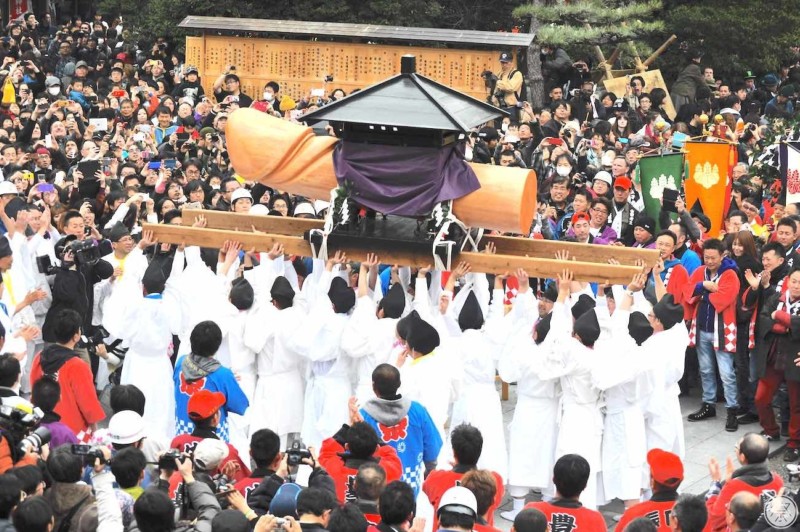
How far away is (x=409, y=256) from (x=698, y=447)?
143 inches

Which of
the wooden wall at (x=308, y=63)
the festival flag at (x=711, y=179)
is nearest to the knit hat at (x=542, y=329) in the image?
the festival flag at (x=711, y=179)

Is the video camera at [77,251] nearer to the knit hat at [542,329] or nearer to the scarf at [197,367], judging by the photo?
the scarf at [197,367]

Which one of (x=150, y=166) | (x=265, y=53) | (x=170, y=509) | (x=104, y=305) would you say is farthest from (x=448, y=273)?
(x=265, y=53)

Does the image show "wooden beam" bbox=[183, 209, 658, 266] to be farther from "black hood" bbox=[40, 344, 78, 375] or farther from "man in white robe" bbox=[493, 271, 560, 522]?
"black hood" bbox=[40, 344, 78, 375]

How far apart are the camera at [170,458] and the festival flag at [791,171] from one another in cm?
849

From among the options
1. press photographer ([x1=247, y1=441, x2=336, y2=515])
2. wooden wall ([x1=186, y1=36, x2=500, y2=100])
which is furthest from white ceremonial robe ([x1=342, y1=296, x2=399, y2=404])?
wooden wall ([x1=186, y1=36, x2=500, y2=100])

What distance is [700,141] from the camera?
14453 mm

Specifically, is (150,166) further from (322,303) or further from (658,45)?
(658,45)

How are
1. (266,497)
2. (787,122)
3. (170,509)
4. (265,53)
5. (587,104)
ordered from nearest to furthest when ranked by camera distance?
(170,509), (266,497), (787,122), (587,104), (265,53)

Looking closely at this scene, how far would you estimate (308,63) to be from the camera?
23234 mm

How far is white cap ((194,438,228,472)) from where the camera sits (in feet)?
25.0

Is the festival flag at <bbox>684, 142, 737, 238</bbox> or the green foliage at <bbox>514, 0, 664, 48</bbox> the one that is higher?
the green foliage at <bbox>514, 0, 664, 48</bbox>

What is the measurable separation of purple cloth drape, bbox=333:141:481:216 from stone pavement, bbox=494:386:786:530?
8.89ft

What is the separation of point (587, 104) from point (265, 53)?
638cm
